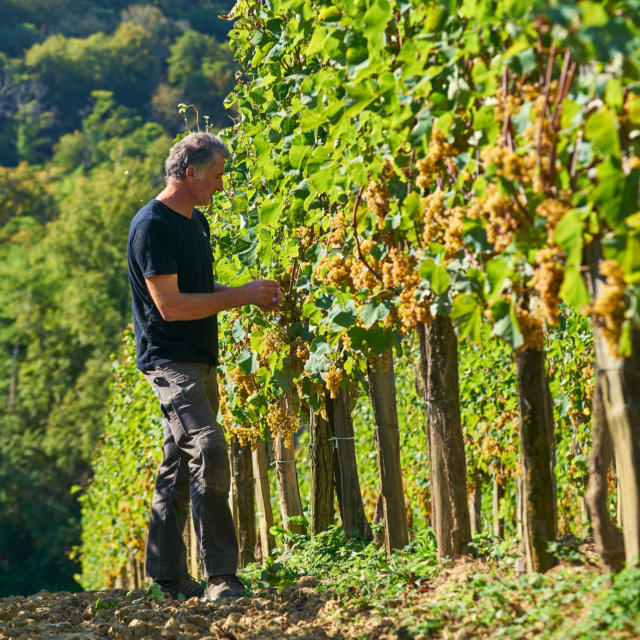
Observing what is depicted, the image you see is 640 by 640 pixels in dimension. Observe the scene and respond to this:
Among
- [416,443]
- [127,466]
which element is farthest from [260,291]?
[127,466]

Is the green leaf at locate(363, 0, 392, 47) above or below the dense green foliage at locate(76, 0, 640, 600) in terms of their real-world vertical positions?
above

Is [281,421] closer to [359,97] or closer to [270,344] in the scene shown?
[270,344]

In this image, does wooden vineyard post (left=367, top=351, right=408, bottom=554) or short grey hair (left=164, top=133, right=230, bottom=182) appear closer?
wooden vineyard post (left=367, top=351, right=408, bottom=554)

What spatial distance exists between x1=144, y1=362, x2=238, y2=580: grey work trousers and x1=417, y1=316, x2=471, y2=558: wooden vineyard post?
3.63 feet

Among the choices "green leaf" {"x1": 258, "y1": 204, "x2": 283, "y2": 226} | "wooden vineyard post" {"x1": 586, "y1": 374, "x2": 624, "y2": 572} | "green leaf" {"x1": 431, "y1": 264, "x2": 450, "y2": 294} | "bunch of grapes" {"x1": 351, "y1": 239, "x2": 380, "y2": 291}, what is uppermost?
"green leaf" {"x1": 258, "y1": 204, "x2": 283, "y2": 226}

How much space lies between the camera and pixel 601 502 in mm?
2994

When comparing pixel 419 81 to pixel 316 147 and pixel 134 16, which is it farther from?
pixel 134 16

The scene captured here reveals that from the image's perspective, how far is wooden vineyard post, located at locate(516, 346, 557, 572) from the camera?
3.28 m

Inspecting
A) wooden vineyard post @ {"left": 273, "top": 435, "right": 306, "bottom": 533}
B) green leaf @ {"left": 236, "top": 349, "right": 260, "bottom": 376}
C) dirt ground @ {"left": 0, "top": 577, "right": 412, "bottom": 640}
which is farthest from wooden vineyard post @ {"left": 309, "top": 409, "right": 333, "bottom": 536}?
dirt ground @ {"left": 0, "top": 577, "right": 412, "bottom": 640}

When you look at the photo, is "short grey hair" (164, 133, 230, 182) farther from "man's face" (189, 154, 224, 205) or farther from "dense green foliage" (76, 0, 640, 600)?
"dense green foliage" (76, 0, 640, 600)

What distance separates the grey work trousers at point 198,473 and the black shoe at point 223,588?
4 centimetres

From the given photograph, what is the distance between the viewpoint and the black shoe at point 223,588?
4352mm

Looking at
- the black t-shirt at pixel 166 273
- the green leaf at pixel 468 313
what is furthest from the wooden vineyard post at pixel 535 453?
the black t-shirt at pixel 166 273

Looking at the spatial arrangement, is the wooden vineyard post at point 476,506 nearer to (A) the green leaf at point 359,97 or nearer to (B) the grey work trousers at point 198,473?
(B) the grey work trousers at point 198,473
